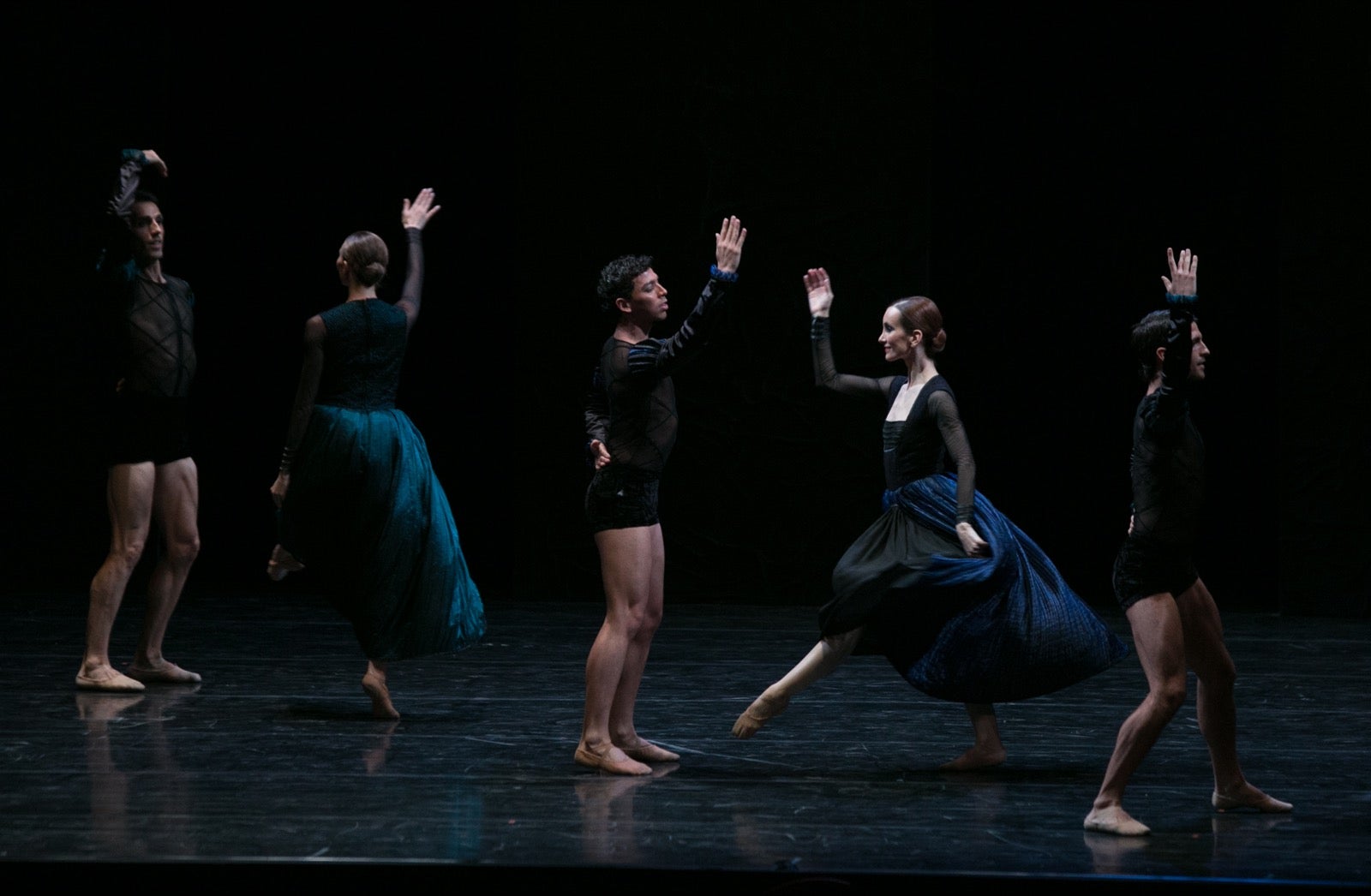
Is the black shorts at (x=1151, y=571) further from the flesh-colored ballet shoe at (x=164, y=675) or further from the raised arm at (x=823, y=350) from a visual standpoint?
A: the flesh-colored ballet shoe at (x=164, y=675)

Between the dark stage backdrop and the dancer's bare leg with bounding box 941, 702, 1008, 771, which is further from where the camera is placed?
the dark stage backdrop

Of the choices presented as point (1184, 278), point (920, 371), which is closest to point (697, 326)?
point (920, 371)

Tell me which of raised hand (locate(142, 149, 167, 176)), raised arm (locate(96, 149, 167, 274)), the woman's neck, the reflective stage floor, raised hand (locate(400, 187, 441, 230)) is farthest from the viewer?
raised hand (locate(142, 149, 167, 176))

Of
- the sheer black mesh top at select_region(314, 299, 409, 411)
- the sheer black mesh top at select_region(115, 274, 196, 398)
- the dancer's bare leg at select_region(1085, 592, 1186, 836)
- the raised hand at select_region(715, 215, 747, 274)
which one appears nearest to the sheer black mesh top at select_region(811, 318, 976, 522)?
the raised hand at select_region(715, 215, 747, 274)

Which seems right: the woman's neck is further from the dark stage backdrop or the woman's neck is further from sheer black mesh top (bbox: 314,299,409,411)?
the dark stage backdrop

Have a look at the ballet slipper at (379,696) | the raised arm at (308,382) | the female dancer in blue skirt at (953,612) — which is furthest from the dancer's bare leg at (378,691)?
the female dancer in blue skirt at (953,612)

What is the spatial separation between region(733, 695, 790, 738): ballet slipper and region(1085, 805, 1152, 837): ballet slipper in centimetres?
90

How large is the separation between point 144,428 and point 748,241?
A: 3307mm

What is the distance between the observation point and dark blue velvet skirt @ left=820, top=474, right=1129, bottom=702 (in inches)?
160

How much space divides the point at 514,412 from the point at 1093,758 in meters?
4.16

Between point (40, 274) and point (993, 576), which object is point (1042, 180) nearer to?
point (993, 576)

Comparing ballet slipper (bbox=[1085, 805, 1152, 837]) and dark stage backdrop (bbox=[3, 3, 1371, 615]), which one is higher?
dark stage backdrop (bbox=[3, 3, 1371, 615])

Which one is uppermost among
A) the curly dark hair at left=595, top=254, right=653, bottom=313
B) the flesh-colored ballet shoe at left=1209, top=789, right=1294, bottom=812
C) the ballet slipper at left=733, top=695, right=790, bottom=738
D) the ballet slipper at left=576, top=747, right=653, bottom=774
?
the curly dark hair at left=595, top=254, right=653, bottom=313

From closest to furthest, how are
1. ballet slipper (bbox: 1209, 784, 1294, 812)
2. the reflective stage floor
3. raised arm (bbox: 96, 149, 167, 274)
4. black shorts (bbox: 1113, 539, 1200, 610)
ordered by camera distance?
1. the reflective stage floor
2. black shorts (bbox: 1113, 539, 1200, 610)
3. ballet slipper (bbox: 1209, 784, 1294, 812)
4. raised arm (bbox: 96, 149, 167, 274)
